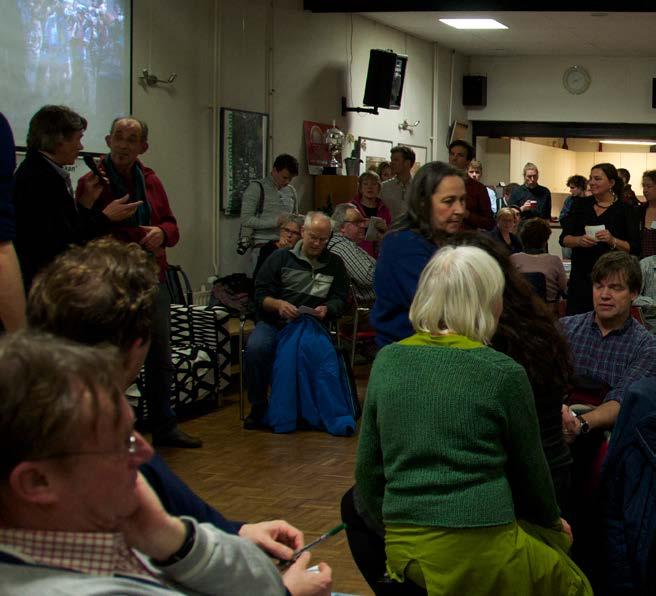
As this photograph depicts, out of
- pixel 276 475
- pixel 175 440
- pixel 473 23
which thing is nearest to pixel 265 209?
pixel 175 440

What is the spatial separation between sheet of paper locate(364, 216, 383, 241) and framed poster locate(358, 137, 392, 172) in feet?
10.2

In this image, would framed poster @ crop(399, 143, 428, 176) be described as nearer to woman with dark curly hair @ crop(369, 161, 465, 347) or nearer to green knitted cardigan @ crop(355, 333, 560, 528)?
woman with dark curly hair @ crop(369, 161, 465, 347)

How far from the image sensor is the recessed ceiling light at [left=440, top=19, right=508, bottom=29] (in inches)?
467

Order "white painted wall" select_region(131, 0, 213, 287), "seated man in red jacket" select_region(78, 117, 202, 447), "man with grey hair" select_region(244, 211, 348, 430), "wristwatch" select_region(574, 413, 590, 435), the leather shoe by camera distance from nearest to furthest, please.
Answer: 1. "wristwatch" select_region(574, 413, 590, 435)
2. "seated man in red jacket" select_region(78, 117, 202, 447)
3. the leather shoe
4. "man with grey hair" select_region(244, 211, 348, 430)
5. "white painted wall" select_region(131, 0, 213, 287)

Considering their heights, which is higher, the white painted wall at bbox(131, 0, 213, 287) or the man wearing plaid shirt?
the white painted wall at bbox(131, 0, 213, 287)

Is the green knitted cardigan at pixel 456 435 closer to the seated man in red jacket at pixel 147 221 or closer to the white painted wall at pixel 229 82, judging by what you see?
the seated man in red jacket at pixel 147 221

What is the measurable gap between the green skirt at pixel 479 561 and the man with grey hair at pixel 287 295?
389 cm

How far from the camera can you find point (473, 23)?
39.4ft

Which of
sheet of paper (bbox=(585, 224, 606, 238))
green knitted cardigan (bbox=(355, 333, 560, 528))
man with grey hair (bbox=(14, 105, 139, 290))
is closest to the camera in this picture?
green knitted cardigan (bbox=(355, 333, 560, 528))

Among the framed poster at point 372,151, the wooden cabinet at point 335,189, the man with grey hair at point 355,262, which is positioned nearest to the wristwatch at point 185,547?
the man with grey hair at point 355,262

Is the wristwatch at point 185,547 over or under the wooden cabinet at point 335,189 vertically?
under

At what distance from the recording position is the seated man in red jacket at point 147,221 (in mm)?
4906

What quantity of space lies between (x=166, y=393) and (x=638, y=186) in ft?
49.4

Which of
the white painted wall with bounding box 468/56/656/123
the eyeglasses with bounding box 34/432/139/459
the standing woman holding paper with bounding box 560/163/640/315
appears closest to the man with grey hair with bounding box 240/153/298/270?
the standing woman holding paper with bounding box 560/163/640/315
